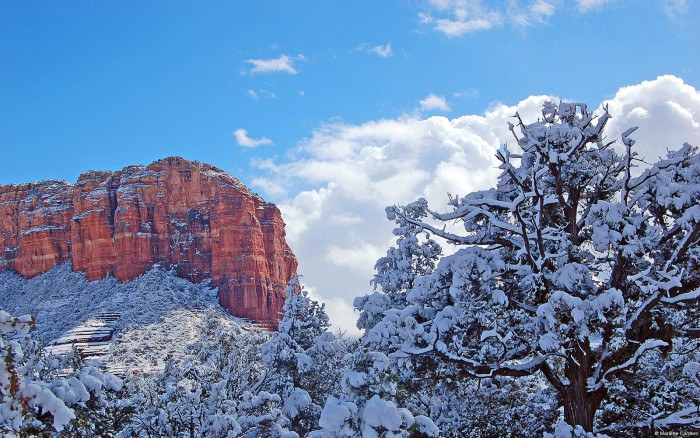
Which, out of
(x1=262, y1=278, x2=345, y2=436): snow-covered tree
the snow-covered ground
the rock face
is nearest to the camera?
(x1=262, y1=278, x2=345, y2=436): snow-covered tree

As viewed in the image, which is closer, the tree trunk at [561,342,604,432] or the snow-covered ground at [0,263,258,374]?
the tree trunk at [561,342,604,432]

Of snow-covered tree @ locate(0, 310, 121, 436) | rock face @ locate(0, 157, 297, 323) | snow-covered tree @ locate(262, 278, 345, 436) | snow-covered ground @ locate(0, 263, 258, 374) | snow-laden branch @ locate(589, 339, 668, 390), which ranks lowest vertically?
snow-covered tree @ locate(0, 310, 121, 436)

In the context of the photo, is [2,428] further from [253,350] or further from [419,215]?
[253,350]

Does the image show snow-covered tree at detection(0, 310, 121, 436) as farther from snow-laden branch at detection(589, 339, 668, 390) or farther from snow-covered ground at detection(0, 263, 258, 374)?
snow-covered ground at detection(0, 263, 258, 374)

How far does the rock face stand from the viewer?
11688 cm

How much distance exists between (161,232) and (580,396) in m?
116

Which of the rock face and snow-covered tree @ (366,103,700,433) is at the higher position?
the rock face

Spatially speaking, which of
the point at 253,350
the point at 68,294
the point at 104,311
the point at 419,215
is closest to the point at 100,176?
the point at 68,294

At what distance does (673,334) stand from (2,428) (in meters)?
10.5

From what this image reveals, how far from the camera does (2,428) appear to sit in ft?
18.8

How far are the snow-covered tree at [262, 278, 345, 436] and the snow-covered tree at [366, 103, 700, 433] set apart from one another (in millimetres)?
9841

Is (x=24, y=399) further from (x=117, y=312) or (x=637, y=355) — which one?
(x=117, y=312)

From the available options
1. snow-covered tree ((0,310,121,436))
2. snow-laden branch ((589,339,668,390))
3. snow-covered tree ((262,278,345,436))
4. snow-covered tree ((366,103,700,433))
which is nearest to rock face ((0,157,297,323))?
snow-covered tree ((262,278,345,436))

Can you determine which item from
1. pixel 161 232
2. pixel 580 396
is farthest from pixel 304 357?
pixel 161 232
